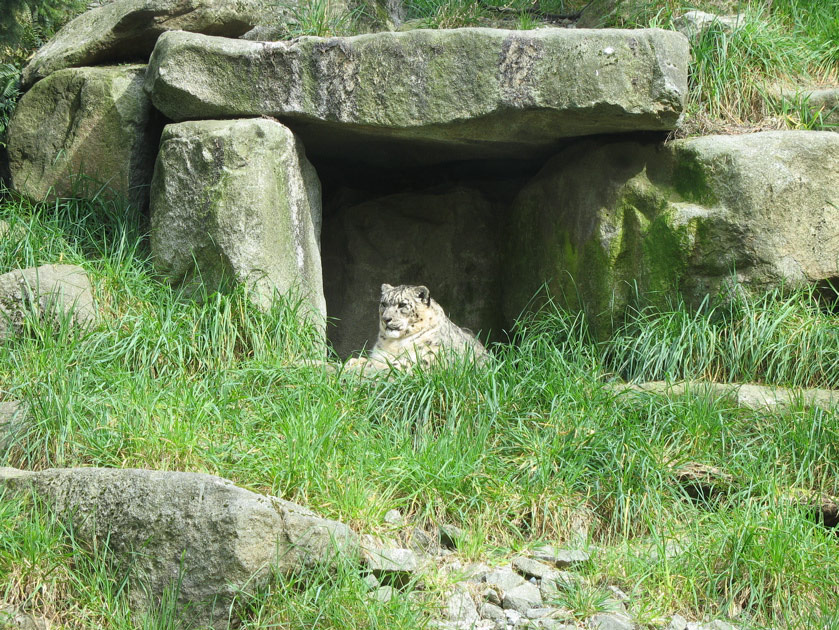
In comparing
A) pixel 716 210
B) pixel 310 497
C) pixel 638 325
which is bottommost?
pixel 310 497

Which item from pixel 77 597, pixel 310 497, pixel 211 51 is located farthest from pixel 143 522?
pixel 211 51

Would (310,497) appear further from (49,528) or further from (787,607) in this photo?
(787,607)

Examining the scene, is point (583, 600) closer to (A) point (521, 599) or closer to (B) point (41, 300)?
(A) point (521, 599)

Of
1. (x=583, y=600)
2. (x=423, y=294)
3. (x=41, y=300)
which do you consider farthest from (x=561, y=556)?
(x=41, y=300)

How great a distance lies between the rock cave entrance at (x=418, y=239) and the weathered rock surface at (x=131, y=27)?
128 centimetres

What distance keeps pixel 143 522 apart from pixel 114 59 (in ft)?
14.2

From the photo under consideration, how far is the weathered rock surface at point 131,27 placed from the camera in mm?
7023

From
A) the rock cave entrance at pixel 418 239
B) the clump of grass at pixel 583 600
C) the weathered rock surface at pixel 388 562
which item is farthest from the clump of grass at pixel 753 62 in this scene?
the weathered rock surface at pixel 388 562

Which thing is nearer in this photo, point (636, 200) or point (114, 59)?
point (636, 200)

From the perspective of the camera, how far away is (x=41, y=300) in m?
5.77

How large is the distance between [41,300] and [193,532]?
238cm

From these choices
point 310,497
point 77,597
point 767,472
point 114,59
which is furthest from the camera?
point 114,59

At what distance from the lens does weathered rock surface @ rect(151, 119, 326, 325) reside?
604 centimetres

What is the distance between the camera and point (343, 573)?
4.07m
